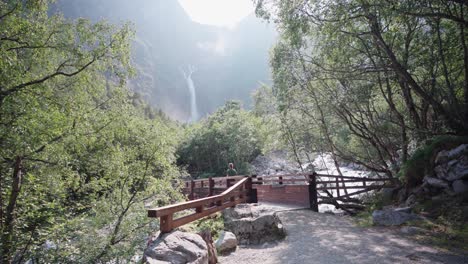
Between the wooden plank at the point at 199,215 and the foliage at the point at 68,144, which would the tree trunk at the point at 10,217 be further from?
the wooden plank at the point at 199,215

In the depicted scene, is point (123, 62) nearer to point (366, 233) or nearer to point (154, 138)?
point (154, 138)

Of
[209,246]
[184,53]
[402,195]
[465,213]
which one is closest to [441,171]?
[465,213]

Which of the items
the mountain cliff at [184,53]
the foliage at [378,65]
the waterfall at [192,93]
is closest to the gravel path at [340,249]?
the foliage at [378,65]

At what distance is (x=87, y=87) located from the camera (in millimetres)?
6441

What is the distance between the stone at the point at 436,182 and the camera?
6436mm

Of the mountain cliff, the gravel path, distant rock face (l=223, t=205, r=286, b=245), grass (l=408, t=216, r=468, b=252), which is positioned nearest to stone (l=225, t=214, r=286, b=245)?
distant rock face (l=223, t=205, r=286, b=245)

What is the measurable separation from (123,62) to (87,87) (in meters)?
1.18

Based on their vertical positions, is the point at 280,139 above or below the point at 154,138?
above

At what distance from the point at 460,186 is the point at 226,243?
224 inches

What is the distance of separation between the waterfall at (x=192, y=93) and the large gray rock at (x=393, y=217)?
89191mm

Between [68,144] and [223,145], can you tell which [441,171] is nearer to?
[68,144]

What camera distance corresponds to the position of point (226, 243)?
17.0 feet

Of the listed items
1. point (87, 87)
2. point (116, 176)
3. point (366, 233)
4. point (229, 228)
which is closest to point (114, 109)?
point (87, 87)

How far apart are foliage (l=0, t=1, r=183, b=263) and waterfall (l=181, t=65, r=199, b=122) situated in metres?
87.8
